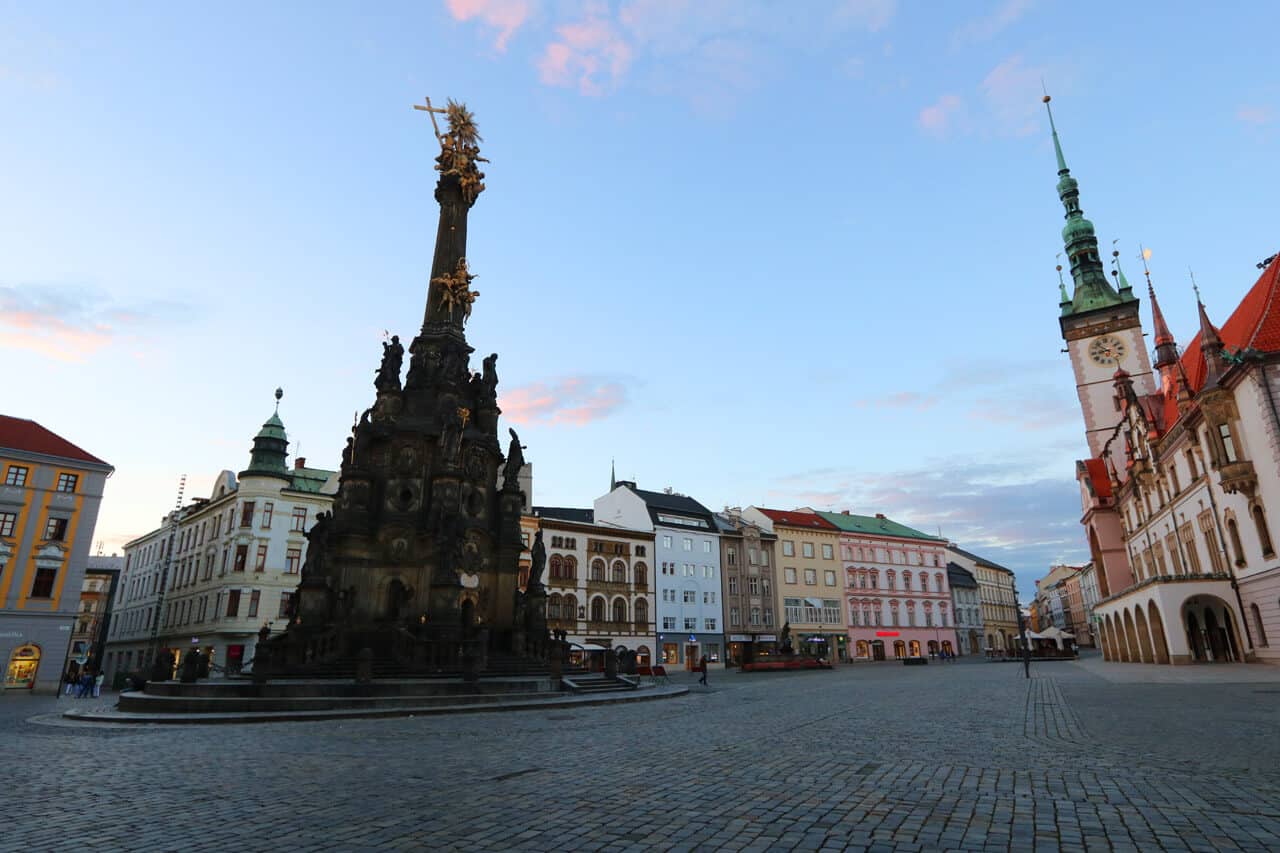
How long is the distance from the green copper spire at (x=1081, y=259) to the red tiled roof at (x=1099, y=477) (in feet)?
63.2

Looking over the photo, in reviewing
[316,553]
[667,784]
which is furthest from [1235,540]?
[316,553]

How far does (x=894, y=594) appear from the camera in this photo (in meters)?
77.4

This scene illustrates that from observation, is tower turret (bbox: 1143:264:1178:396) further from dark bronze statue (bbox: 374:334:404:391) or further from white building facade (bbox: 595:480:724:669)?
dark bronze statue (bbox: 374:334:404:391)

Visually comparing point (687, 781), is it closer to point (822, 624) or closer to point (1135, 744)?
point (1135, 744)

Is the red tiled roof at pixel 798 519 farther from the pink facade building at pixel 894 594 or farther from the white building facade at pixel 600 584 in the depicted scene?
the white building facade at pixel 600 584

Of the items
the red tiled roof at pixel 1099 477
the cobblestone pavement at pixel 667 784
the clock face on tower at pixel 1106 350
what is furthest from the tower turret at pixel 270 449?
the clock face on tower at pixel 1106 350

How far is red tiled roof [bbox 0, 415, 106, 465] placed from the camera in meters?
41.1

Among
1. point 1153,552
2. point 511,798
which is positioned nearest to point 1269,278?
point 1153,552

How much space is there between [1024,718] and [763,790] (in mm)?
9491

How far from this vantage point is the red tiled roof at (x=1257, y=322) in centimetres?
2919

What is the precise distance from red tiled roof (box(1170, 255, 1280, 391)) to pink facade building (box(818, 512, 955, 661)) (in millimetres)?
40522

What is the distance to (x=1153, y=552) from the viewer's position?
49.1 meters

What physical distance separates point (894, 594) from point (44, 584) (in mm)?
72130

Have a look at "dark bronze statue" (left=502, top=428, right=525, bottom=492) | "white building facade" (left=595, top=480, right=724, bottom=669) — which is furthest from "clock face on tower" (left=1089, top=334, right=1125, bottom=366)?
"dark bronze statue" (left=502, top=428, right=525, bottom=492)
